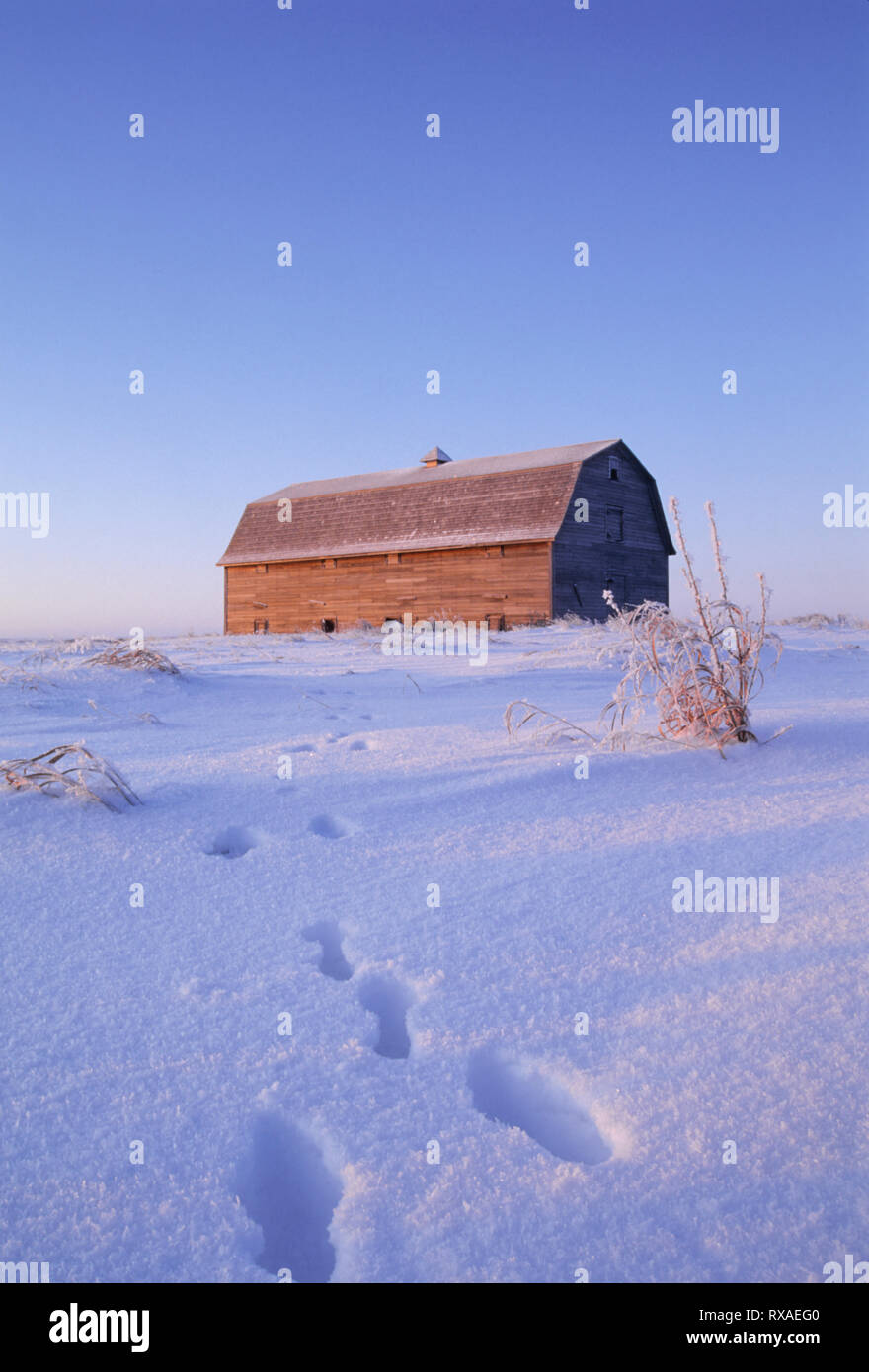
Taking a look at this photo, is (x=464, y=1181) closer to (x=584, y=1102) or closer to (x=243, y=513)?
(x=584, y=1102)

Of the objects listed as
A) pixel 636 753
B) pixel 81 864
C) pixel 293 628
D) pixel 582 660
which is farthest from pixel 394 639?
pixel 293 628

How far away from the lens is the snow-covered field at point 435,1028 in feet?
3.58

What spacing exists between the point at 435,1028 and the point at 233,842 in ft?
3.71

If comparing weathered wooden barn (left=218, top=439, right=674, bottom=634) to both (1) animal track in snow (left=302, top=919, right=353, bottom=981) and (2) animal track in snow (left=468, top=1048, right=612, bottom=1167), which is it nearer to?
(1) animal track in snow (left=302, top=919, right=353, bottom=981)

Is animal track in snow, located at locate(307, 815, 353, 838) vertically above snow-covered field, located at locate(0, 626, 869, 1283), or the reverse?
animal track in snow, located at locate(307, 815, 353, 838)

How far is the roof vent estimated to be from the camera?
24312mm

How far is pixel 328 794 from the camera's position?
9.11 ft

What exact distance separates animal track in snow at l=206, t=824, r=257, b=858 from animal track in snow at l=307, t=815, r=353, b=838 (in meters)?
0.19

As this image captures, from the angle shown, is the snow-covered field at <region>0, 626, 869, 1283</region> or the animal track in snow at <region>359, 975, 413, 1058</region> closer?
the snow-covered field at <region>0, 626, 869, 1283</region>

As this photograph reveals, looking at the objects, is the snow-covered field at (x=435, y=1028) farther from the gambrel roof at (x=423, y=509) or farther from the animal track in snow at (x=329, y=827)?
A: the gambrel roof at (x=423, y=509)

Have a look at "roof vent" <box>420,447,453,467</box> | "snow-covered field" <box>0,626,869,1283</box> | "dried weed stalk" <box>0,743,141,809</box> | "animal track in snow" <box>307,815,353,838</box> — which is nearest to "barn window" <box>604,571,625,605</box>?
"roof vent" <box>420,447,453,467</box>

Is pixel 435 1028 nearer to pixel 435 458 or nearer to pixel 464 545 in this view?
pixel 464 545

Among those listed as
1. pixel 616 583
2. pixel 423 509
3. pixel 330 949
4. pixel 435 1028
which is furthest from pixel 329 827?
pixel 423 509

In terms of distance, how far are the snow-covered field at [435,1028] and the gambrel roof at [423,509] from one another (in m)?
17.3
